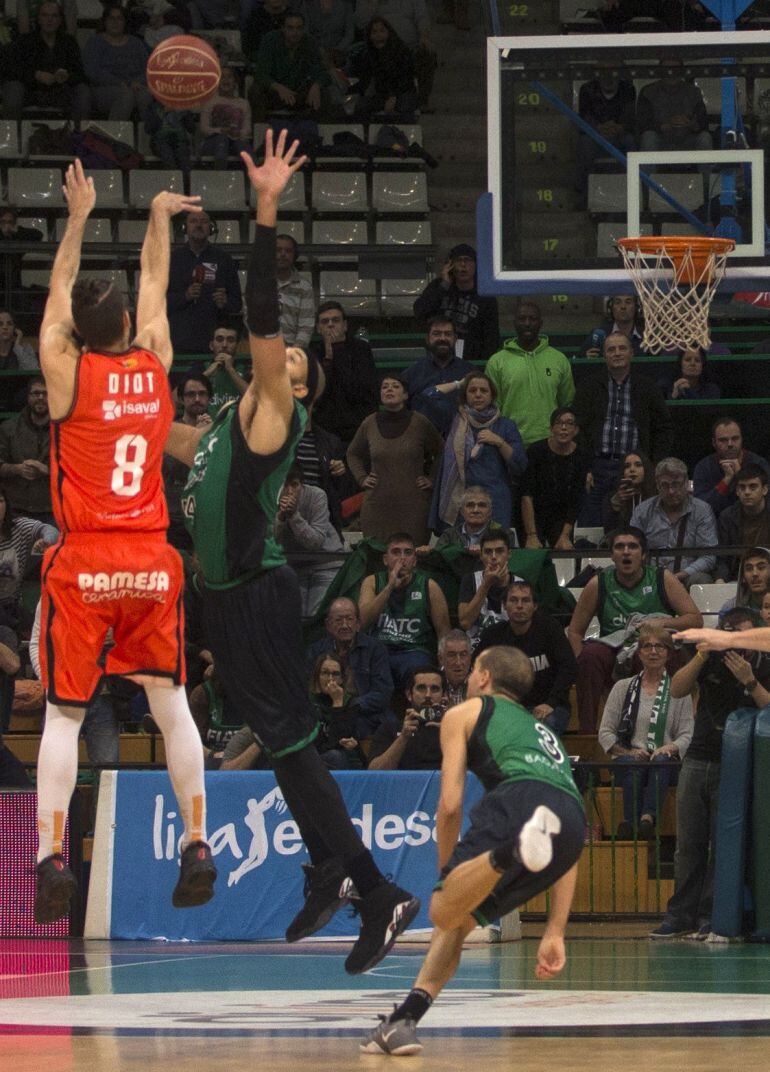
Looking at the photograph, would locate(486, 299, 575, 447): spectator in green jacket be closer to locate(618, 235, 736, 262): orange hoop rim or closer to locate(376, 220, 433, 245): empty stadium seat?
locate(618, 235, 736, 262): orange hoop rim

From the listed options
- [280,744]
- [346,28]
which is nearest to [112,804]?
[280,744]

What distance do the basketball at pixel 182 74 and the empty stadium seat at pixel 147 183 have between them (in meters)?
6.55

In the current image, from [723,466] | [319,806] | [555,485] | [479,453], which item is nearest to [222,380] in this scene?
[479,453]

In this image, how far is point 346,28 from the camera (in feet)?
73.7

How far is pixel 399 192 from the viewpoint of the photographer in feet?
69.9

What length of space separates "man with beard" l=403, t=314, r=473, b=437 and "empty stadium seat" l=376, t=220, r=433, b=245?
4805 mm

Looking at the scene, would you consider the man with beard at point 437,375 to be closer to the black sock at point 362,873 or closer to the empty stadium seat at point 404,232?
the empty stadium seat at point 404,232

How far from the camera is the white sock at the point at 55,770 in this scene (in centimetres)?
679

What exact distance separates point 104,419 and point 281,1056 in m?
2.35

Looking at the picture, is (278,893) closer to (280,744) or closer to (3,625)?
(3,625)

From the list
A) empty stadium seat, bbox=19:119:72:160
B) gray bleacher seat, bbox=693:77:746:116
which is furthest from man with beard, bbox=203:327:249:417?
empty stadium seat, bbox=19:119:72:160

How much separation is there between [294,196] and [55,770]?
50.2 ft

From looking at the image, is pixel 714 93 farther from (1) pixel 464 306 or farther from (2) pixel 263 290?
(2) pixel 263 290

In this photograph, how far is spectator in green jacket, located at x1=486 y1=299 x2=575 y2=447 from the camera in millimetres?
16094
